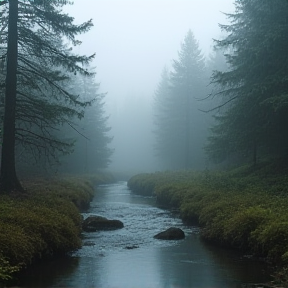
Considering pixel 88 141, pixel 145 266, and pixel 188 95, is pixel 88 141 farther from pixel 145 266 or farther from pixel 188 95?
pixel 145 266

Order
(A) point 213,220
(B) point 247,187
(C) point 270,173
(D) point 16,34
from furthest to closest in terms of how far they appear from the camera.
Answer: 1. (C) point 270,173
2. (B) point 247,187
3. (D) point 16,34
4. (A) point 213,220

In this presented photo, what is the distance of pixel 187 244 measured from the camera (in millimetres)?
14375

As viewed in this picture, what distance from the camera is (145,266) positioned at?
37.8 feet

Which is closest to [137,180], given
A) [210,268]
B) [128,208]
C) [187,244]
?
[128,208]

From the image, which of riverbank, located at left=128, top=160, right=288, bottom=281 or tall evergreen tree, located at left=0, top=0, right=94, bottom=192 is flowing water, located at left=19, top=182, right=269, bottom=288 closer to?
riverbank, located at left=128, top=160, right=288, bottom=281

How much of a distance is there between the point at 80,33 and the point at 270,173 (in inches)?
510

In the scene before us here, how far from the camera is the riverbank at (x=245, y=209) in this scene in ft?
38.7

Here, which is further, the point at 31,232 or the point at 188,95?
the point at 188,95

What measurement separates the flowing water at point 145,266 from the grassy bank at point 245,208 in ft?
1.95

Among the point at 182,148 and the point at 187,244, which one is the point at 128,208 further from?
the point at 182,148

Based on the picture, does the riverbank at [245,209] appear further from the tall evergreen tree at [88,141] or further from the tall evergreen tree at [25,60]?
the tall evergreen tree at [88,141]

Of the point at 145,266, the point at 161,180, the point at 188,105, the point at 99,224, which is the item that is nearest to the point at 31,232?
the point at 145,266

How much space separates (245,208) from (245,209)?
0.61 feet

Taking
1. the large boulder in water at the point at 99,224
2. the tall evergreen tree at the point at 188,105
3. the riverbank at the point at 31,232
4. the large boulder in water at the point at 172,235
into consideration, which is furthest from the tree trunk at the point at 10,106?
the tall evergreen tree at the point at 188,105
